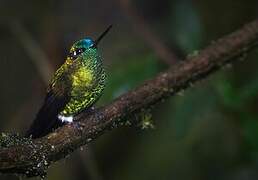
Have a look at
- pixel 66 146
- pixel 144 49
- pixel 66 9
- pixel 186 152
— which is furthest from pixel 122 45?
pixel 66 146

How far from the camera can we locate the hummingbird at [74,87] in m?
1.99

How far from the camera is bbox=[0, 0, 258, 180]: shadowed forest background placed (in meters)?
3.38

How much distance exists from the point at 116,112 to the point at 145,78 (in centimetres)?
105

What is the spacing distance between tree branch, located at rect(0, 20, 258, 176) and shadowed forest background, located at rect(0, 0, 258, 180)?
64 cm

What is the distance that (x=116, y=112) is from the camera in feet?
7.67

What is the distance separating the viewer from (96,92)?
201cm

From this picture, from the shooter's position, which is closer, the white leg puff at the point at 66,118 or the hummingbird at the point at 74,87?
the hummingbird at the point at 74,87

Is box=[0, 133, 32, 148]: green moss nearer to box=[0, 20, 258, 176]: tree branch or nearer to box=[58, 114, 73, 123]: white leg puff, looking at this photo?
box=[0, 20, 258, 176]: tree branch

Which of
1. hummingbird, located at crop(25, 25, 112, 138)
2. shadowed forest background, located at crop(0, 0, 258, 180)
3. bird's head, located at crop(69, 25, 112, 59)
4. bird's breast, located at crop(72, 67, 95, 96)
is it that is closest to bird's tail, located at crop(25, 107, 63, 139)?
hummingbird, located at crop(25, 25, 112, 138)

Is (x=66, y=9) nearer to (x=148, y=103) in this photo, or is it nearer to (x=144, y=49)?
(x=144, y=49)

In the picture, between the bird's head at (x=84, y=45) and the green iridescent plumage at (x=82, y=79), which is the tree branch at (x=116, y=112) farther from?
the bird's head at (x=84, y=45)

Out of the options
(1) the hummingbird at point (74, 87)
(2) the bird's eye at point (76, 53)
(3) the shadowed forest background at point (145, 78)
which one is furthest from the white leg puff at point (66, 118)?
(3) the shadowed forest background at point (145, 78)

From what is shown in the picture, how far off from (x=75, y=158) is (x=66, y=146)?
1.64 meters

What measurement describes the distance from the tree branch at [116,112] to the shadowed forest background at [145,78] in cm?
64
